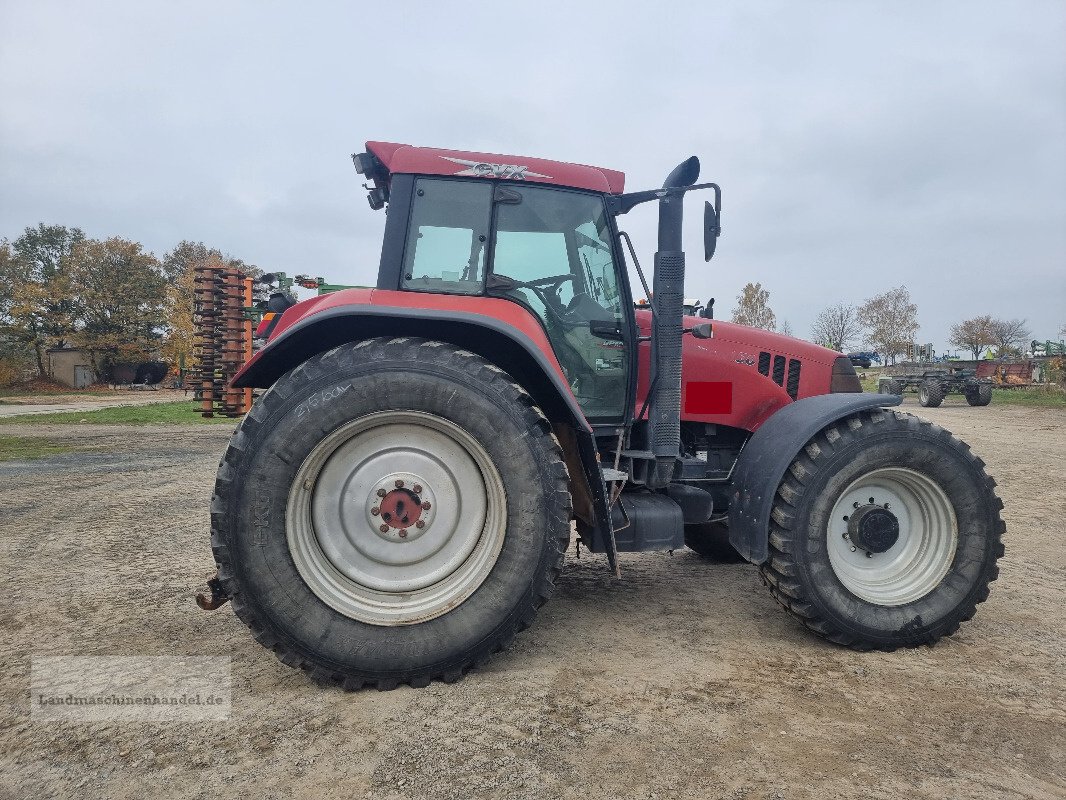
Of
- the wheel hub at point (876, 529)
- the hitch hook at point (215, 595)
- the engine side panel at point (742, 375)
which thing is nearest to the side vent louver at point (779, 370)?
the engine side panel at point (742, 375)

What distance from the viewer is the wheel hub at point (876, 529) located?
3.10 metres

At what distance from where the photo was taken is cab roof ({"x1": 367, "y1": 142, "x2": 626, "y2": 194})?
3.07 metres

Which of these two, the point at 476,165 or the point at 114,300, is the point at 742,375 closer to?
the point at 476,165

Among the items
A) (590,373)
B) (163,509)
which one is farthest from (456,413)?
(163,509)

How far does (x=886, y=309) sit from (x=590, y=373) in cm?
5078

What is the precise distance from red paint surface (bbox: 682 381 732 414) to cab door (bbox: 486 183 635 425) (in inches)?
18.0

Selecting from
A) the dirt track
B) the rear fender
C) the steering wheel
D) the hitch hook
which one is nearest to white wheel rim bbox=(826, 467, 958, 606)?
the dirt track

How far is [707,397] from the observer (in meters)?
3.67

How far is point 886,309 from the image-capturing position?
154 feet

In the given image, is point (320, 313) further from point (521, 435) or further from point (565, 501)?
point (565, 501)

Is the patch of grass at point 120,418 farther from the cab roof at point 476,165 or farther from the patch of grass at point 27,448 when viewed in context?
the cab roof at point 476,165

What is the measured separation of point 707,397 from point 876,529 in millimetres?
1079

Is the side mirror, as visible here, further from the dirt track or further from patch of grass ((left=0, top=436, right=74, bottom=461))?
patch of grass ((left=0, top=436, right=74, bottom=461))

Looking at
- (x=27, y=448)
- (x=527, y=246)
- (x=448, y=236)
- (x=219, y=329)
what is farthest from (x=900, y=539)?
(x=27, y=448)
